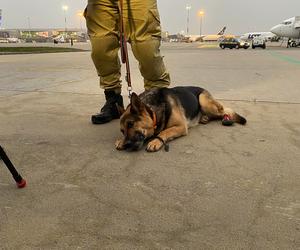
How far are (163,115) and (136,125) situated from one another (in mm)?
409

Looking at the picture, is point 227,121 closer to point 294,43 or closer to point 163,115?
point 163,115

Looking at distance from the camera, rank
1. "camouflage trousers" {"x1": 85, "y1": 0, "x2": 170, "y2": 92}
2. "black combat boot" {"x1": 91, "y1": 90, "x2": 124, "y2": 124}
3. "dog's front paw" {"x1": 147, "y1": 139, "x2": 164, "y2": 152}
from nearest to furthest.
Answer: "dog's front paw" {"x1": 147, "y1": 139, "x2": 164, "y2": 152} → "camouflage trousers" {"x1": 85, "y1": 0, "x2": 170, "y2": 92} → "black combat boot" {"x1": 91, "y1": 90, "x2": 124, "y2": 124}

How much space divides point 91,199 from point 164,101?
1.39m

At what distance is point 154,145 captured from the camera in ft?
9.79

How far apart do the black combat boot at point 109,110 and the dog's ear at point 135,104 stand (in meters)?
1.02

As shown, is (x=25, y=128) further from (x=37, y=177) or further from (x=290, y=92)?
(x=290, y=92)

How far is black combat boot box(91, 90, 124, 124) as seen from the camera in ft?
12.8

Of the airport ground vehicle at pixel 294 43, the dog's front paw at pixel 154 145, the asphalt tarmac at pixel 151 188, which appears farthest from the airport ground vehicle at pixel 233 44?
the dog's front paw at pixel 154 145

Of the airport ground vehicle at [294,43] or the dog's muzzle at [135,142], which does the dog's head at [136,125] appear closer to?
the dog's muzzle at [135,142]

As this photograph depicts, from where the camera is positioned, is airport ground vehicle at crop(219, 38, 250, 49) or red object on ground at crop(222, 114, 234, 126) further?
airport ground vehicle at crop(219, 38, 250, 49)

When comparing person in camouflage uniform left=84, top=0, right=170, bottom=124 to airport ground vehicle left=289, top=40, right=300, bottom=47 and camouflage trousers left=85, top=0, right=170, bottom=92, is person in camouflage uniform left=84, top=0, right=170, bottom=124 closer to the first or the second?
camouflage trousers left=85, top=0, right=170, bottom=92

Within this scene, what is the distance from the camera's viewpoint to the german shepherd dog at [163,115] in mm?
2924

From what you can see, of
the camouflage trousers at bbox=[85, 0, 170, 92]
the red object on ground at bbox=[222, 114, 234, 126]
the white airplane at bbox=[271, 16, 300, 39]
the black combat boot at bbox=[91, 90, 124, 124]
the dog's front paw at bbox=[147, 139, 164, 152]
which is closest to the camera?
the dog's front paw at bbox=[147, 139, 164, 152]

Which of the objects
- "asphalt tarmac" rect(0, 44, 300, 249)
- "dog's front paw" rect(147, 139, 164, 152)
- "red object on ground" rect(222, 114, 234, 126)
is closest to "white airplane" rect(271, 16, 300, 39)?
"asphalt tarmac" rect(0, 44, 300, 249)
